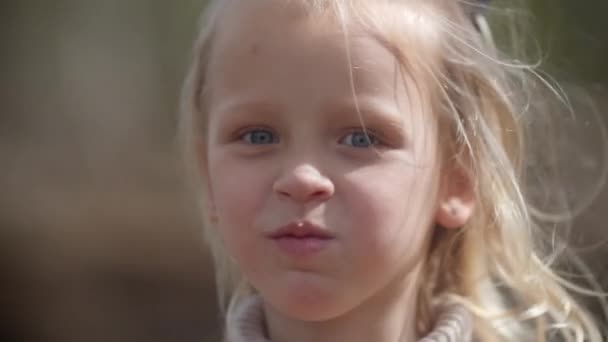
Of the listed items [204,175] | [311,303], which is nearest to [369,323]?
[311,303]

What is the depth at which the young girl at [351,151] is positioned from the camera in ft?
3.95

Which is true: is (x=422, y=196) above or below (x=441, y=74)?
below

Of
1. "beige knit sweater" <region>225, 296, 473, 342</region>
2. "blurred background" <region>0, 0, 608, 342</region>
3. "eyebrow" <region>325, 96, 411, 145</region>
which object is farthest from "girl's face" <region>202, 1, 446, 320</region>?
"blurred background" <region>0, 0, 608, 342</region>

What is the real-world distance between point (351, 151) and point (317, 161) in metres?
0.05

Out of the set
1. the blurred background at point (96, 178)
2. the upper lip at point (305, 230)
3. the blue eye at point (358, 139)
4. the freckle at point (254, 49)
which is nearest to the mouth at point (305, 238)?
the upper lip at point (305, 230)

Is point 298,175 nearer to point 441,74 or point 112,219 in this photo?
point 441,74

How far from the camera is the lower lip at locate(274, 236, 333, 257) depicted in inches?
47.0

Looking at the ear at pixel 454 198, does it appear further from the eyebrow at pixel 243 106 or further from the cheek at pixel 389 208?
the eyebrow at pixel 243 106

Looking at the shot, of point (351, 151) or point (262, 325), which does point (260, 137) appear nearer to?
point (351, 151)

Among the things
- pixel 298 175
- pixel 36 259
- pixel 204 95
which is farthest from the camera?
pixel 36 259

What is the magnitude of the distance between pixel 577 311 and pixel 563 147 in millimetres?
319

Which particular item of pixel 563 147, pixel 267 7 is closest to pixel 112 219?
pixel 563 147

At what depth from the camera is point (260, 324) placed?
1445mm

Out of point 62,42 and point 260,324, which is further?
point 62,42
